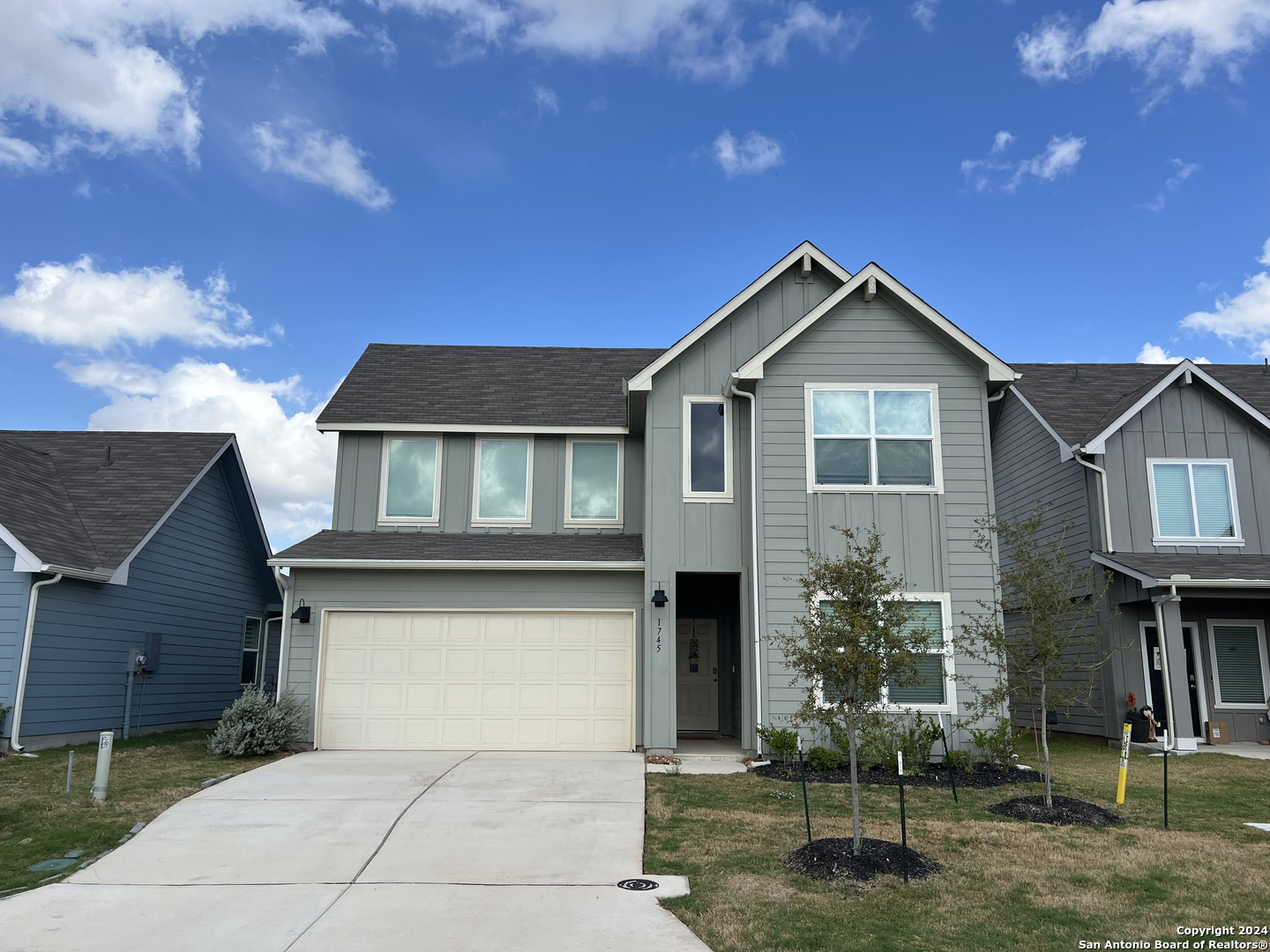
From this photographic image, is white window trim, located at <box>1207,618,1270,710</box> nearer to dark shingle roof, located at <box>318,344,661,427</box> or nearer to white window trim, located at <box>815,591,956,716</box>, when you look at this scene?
white window trim, located at <box>815,591,956,716</box>

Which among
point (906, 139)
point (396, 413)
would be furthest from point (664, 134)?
point (396, 413)

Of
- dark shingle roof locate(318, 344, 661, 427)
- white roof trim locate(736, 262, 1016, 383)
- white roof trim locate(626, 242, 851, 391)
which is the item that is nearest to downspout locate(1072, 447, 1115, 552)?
white roof trim locate(736, 262, 1016, 383)

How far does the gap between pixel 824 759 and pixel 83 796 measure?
29.6 ft

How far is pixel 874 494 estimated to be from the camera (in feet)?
42.5

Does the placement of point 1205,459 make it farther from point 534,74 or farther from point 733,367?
point 534,74

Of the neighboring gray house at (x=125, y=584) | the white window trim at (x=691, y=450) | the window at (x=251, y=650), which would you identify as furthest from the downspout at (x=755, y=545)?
the window at (x=251, y=650)

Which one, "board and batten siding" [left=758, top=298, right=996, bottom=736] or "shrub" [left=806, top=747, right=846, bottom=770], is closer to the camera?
"shrub" [left=806, top=747, right=846, bottom=770]

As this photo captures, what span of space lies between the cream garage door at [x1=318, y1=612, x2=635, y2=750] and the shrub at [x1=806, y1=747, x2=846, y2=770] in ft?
10.1

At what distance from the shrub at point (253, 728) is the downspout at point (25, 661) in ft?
9.23

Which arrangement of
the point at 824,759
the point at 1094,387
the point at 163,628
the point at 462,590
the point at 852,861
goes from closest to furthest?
the point at 852,861, the point at 824,759, the point at 462,590, the point at 163,628, the point at 1094,387

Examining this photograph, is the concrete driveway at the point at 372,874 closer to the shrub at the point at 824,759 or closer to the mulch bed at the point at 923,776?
the mulch bed at the point at 923,776

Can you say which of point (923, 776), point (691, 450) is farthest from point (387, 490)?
point (923, 776)

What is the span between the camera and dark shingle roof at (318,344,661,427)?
51.4 feet

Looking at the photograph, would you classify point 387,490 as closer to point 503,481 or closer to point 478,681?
point 503,481
